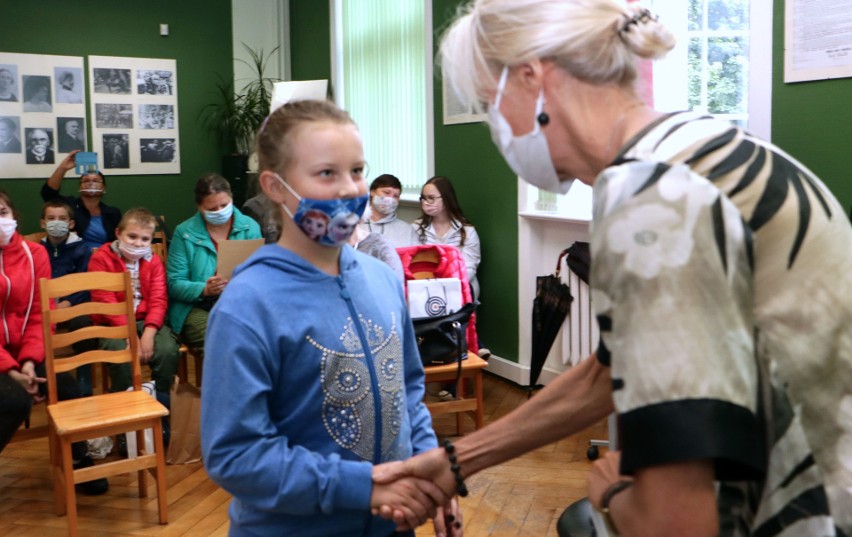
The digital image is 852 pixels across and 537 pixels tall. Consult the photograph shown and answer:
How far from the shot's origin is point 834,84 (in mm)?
3076

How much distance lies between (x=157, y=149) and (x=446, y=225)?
12.6ft

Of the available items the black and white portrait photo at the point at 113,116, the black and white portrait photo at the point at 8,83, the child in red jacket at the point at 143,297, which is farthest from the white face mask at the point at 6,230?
the black and white portrait photo at the point at 113,116

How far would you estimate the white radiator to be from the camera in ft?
14.3

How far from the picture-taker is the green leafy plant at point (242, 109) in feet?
25.9

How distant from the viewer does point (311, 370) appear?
132cm

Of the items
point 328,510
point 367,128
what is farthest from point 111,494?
point 367,128

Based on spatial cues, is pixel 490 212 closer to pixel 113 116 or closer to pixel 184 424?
pixel 184 424

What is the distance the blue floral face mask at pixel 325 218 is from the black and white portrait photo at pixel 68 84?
676 centimetres

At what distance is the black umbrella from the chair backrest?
1.92 meters

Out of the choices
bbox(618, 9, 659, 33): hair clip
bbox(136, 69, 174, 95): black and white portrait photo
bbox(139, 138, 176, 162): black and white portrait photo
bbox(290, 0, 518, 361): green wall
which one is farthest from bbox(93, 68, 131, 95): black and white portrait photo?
bbox(618, 9, 659, 33): hair clip

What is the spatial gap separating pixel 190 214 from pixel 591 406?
7281 millimetres

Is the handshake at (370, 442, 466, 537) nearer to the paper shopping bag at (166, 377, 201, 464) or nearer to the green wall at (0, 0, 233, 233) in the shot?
the paper shopping bag at (166, 377, 201, 464)

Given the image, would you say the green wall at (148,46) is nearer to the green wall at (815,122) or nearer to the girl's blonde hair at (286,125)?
the green wall at (815,122)

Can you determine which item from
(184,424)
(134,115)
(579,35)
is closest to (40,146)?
(134,115)
